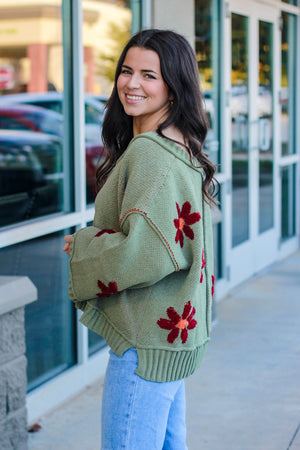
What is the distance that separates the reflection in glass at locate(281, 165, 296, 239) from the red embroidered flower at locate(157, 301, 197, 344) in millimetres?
6537

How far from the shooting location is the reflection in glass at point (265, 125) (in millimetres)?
7617

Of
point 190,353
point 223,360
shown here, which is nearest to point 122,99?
point 190,353

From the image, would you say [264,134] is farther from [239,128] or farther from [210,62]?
[210,62]

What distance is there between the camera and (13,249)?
381cm

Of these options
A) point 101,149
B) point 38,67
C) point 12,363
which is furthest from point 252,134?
point 38,67

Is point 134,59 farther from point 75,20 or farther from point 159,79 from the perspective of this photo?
point 75,20

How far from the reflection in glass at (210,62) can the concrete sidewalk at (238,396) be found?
1453 mm

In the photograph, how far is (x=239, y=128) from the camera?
277 inches

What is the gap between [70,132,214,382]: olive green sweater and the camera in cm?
200

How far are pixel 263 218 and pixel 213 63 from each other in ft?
6.57

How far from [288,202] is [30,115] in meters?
3.99

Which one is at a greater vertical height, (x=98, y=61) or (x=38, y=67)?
(x=38, y=67)

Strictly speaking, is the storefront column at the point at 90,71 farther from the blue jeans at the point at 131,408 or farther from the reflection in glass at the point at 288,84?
the blue jeans at the point at 131,408

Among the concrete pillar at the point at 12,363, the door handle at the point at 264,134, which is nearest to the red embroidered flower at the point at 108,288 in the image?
the concrete pillar at the point at 12,363
